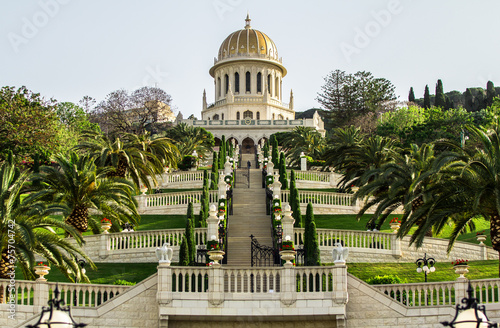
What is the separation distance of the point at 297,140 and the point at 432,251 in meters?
33.7

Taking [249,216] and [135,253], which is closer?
[135,253]

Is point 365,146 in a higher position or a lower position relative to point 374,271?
higher

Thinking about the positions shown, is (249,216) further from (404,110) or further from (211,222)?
(404,110)

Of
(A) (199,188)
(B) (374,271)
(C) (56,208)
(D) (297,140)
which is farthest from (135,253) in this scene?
(D) (297,140)

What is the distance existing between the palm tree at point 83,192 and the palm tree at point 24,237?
6.20 meters

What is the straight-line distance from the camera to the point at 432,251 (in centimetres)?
2916

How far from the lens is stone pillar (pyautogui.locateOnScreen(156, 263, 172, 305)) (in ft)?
71.1

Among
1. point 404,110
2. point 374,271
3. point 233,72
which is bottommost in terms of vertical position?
point 374,271

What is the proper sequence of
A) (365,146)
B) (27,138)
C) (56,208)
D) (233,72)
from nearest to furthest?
(56,208), (365,146), (27,138), (233,72)

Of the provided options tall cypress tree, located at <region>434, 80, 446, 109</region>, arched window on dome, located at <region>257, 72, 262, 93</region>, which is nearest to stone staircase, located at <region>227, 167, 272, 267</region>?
arched window on dome, located at <region>257, 72, 262, 93</region>

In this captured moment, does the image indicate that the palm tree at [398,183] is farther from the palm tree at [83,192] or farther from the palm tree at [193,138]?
the palm tree at [193,138]

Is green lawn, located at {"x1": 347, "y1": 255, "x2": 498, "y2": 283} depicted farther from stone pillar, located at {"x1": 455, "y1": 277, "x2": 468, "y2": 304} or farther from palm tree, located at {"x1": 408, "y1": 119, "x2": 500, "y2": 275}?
stone pillar, located at {"x1": 455, "y1": 277, "x2": 468, "y2": 304}

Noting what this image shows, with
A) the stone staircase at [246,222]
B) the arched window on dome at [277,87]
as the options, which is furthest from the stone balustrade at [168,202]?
the arched window on dome at [277,87]

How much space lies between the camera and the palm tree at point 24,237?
21156 mm
